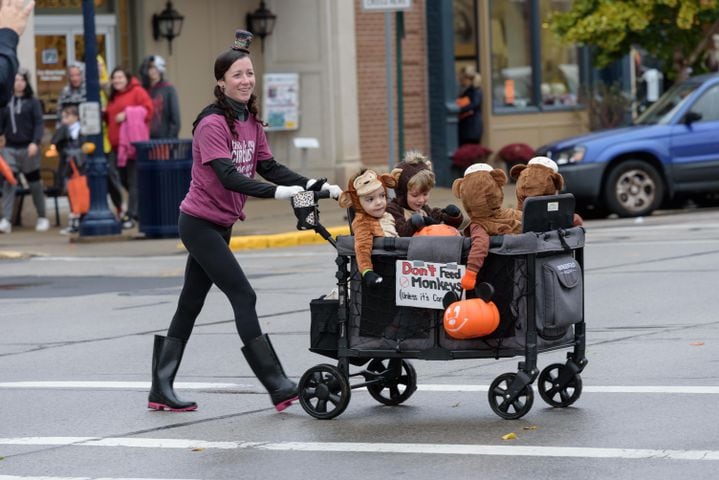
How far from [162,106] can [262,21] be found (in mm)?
4756

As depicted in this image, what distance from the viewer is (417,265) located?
299 inches

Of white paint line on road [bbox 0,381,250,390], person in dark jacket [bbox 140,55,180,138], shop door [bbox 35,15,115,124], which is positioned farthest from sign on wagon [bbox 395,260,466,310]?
shop door [bbox 35,15,115,124]

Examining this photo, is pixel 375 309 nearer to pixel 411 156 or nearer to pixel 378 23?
pixel 411 156

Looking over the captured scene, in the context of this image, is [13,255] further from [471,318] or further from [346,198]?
[471,318]

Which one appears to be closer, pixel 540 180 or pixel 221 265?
pixel 540 180

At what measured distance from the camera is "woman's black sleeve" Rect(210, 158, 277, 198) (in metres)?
7.68

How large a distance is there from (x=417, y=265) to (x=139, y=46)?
16.5 m

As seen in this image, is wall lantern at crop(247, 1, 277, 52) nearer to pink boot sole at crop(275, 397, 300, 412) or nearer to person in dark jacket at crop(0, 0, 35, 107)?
pink boot sole at crop(275, 397, 300, 412)

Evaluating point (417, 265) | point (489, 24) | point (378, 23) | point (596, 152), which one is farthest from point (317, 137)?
point (417, 265)

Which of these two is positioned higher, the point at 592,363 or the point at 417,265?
the point at 417,265

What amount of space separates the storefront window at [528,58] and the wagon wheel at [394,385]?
18.8 metres

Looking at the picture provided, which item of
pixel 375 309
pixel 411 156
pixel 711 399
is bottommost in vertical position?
pixel 711 399

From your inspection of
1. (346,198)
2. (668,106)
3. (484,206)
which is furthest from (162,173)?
(484,206)

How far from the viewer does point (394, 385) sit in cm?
818
